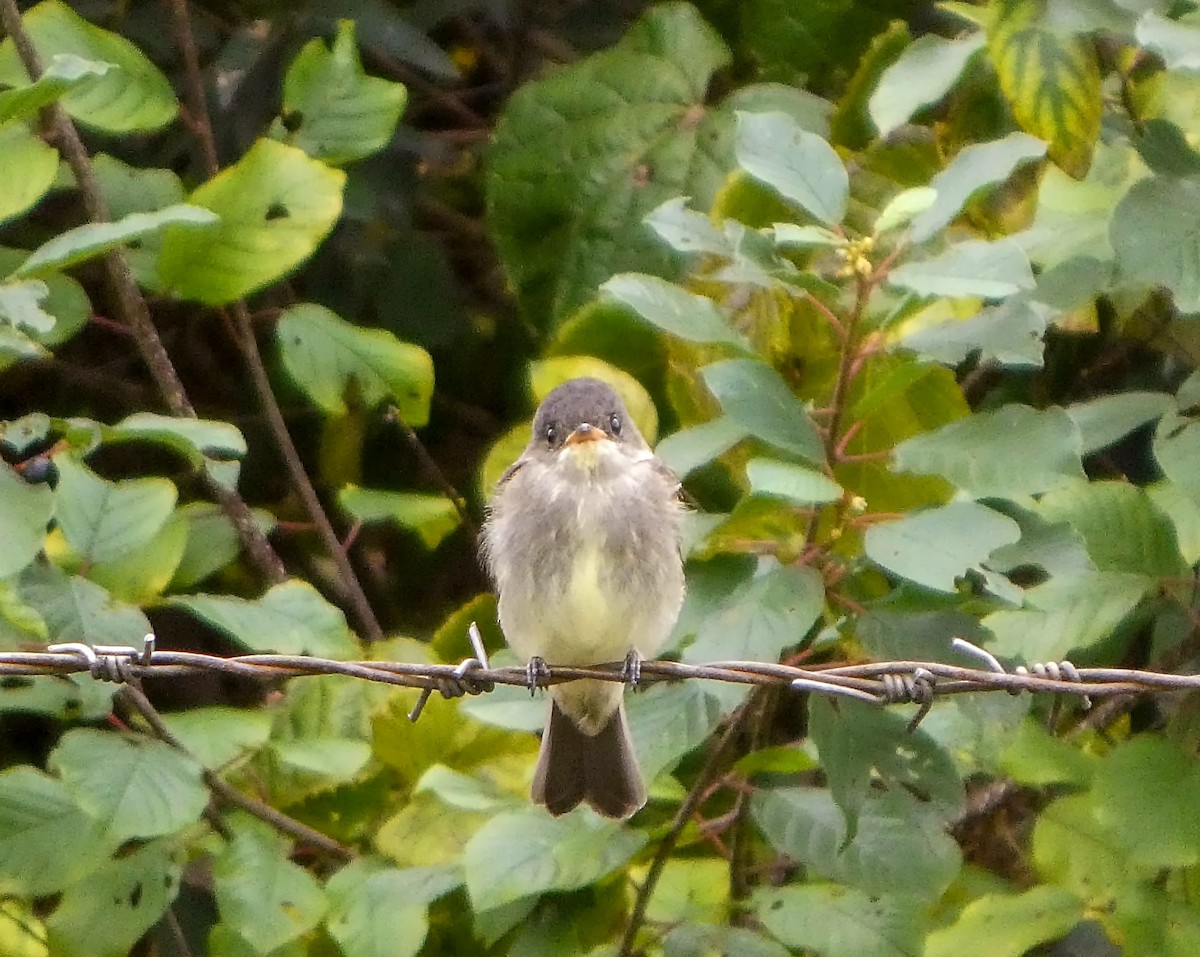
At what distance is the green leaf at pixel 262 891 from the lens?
3133 mm

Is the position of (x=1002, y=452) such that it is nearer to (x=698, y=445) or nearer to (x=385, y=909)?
(x=698, y=445)

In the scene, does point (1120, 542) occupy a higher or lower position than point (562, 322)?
higher

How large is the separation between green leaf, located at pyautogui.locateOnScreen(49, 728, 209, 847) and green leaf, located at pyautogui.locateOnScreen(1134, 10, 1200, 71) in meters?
1.92

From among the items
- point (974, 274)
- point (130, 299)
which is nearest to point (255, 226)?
point (130, 299)

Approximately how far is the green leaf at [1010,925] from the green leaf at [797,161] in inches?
47.0

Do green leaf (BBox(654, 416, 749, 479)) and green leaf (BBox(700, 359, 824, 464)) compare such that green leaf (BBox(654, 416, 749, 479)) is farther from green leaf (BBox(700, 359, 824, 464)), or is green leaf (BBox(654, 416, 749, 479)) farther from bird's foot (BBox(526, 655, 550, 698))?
bird's foot (BBox(526, 655, 550, 698))

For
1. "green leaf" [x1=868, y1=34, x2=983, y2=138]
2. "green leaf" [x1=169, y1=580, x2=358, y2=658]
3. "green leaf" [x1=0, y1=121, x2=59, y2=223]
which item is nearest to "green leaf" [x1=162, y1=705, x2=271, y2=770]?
"green leaf" [x1=169, y1=580, x2=358, y2=658]

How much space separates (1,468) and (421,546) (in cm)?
198

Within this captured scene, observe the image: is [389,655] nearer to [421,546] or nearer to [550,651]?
[550,651]

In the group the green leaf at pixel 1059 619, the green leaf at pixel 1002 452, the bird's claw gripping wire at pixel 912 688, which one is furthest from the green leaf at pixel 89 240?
the green leaf at pixel 1059 619

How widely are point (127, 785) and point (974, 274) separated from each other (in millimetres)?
1562

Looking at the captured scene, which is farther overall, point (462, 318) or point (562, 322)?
point (462, 318)

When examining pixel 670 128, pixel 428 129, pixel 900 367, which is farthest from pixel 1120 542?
pixel 428 129

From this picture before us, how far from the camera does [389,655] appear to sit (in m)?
3.83
